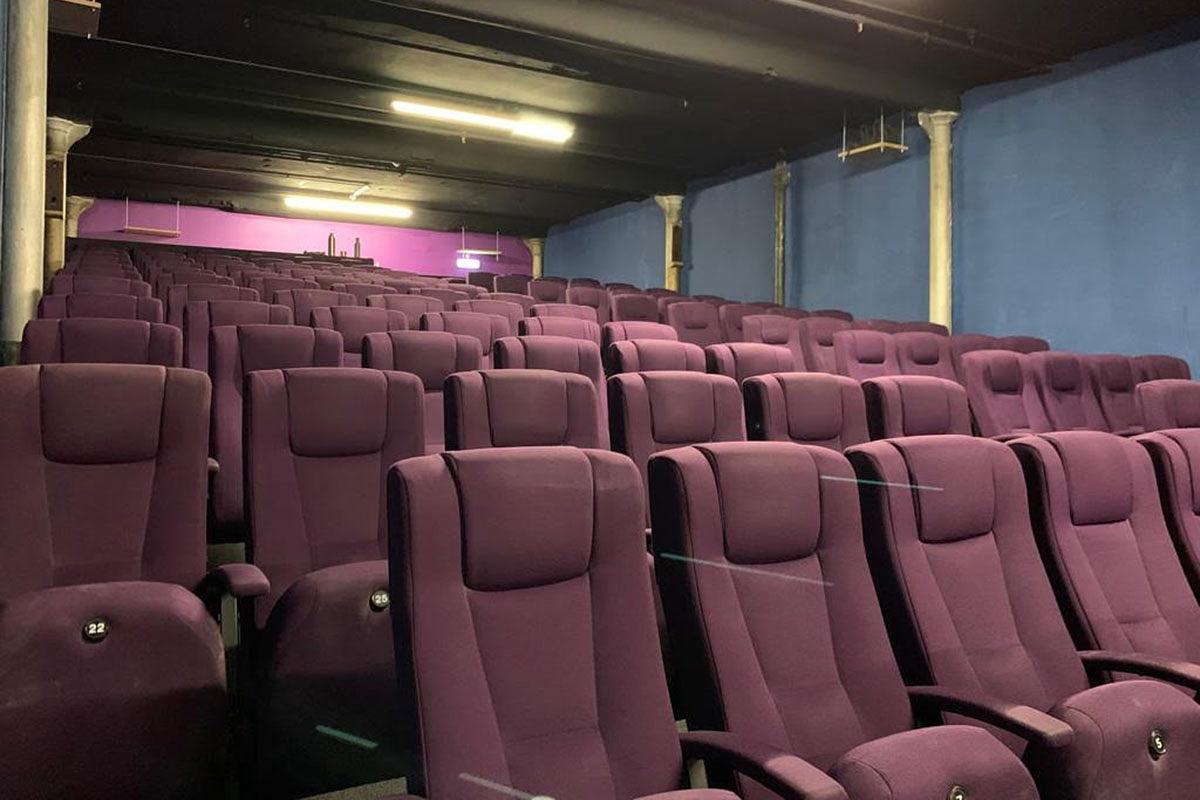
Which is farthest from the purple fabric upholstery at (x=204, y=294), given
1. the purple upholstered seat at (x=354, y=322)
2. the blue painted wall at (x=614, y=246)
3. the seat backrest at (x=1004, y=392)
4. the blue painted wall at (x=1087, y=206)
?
the blue painted wall at (x=614, y=246)

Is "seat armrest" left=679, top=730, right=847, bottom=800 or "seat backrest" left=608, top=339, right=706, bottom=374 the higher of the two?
"seat backrest" left=608, top=339, right=706, bottom=374

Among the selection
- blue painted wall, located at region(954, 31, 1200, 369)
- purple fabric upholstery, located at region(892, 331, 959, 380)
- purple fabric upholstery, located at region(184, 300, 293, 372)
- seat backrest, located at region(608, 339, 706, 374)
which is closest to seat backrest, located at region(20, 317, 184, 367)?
purple fabric upholstery, located at region(184, 300, 293, 372)

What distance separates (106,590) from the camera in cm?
142

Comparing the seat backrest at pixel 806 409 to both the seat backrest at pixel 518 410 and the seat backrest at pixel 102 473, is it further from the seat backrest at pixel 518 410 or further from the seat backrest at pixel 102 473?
the seat backrest at pixel 102 473

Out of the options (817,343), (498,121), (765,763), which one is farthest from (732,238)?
(765,763)

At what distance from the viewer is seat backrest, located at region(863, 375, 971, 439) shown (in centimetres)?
273

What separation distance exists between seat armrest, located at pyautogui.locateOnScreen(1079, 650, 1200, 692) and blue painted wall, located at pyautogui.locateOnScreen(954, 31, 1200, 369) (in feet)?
17.0

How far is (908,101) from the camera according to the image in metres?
7.39

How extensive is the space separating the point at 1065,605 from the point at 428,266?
52.0 feet

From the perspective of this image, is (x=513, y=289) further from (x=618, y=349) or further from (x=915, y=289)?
(x=618, y=349)

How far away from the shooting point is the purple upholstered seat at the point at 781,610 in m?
1.32

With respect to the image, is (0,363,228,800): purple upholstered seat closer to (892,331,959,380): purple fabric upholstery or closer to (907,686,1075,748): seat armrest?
(907,686,1075,748): seat armrest

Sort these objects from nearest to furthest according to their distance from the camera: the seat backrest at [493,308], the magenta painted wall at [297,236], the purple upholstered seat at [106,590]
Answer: the purple upholstered seat at [106,590], the seat backrest at [493,308], the magenta painted wall at [297,236]

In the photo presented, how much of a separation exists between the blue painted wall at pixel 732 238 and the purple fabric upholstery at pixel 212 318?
23.1 ft
